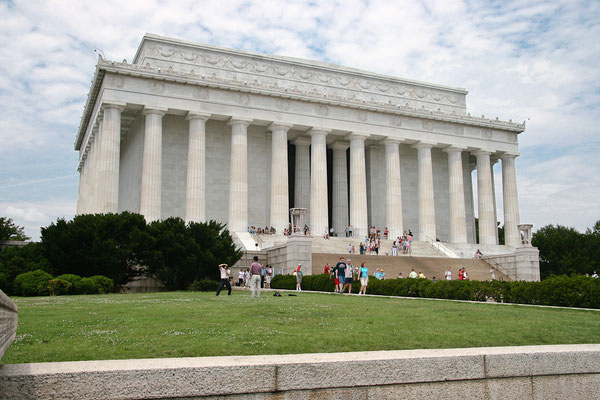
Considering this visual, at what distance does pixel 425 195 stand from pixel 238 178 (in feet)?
69.5

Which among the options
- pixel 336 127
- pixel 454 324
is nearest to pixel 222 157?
pixel 336 127

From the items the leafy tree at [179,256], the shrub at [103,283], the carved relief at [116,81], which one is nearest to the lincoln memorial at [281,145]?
the carved relief at [116,81]

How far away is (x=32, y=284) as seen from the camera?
28.7 meters

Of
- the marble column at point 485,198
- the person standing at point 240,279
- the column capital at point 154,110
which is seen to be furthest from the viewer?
the marble column at point 485,198

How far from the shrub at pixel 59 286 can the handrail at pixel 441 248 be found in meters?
37.6

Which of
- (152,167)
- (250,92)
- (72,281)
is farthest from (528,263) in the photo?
(72,281)

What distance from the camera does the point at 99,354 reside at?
28.5 feet

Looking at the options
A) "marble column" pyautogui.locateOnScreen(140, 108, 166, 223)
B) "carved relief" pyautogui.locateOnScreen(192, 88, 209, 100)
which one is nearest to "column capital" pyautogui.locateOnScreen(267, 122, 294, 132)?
"carved relief" pyautogui.locateOnScreen(192, 88, 209, 100)

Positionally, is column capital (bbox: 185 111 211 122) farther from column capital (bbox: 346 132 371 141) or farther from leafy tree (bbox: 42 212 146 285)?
leafy tree (bbox: 42 212 146 285)

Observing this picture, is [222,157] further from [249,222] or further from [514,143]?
[514,143]

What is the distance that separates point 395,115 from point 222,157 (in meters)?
19.2

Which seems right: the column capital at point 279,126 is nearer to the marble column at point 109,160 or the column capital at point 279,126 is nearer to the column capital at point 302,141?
the column capital at point 302,141

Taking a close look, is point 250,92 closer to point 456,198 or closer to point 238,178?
point 238,178

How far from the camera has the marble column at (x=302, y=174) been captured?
62.4 metres
